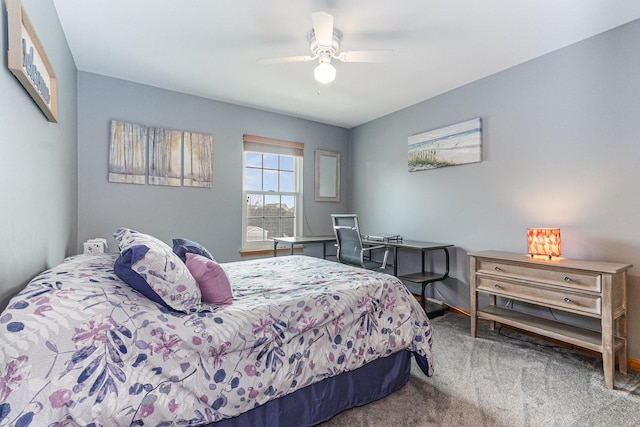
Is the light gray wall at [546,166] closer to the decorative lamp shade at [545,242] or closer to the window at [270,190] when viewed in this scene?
the decorative lamp shade at [545,242]

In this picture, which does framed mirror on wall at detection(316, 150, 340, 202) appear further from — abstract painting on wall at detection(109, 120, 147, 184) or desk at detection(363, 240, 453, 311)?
abstract painting on wall at detection(109, 120, 147, 184)

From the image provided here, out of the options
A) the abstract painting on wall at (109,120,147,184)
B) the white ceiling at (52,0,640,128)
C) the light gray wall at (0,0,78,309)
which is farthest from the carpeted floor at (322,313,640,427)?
the abstract painting on wall at (109,120,147,184)

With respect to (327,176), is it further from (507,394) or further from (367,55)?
(507,394)

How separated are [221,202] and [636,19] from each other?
409 cm

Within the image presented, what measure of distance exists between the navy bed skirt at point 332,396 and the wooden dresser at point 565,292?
1177 mm

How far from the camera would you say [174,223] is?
3514mm

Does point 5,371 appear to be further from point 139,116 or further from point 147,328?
point 139,116

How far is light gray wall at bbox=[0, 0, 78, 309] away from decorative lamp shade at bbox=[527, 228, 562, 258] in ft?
10.8

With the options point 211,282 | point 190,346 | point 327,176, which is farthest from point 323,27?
point 327,176

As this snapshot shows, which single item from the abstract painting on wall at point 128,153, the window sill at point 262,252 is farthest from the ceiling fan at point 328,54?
the window sill at point 262,252

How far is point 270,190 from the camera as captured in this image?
4301 mm

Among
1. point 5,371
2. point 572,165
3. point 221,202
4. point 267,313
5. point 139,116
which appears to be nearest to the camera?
point 5,371

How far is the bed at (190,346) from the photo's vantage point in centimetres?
96

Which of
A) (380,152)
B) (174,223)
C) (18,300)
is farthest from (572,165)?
(174,223)
